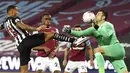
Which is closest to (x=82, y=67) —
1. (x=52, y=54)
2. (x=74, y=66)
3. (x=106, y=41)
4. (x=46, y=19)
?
(x=74, y=66)

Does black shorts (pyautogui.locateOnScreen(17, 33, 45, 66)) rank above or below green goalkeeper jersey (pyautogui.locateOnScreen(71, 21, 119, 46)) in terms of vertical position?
below

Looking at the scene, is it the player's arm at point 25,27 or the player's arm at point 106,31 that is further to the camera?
the player's arm at point 25,27

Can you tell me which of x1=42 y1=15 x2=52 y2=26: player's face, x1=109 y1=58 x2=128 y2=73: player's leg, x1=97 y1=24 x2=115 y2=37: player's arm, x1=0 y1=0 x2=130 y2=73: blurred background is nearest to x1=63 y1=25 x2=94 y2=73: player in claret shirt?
x1=42 y1=15 x2=52 y2=26: player's face

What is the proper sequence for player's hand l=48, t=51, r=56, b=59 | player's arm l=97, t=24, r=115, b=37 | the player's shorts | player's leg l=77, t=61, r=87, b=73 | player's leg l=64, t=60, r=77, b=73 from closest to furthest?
player's arm l=97, t=24, r=115, b=37 → the player's shorts → player's hand l=48, t=51, r=56, b=59 → player's leg l=77, t=61, r=87, b=73 → player's leg l=64, t=60, r=77, b=73

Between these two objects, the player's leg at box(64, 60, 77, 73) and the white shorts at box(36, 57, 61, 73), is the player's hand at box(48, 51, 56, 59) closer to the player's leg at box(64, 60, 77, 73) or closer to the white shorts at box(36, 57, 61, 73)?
the white shorts at box(36, 57, 61, 73)

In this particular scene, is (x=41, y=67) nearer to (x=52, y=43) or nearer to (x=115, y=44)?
(x=52, y=43)

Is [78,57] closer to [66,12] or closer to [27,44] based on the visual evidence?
[27,44]

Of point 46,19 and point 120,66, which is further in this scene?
point 46,19

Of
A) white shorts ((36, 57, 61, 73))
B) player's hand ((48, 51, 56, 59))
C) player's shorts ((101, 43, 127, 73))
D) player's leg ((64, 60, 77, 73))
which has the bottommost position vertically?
player's leg ((64, 60, 77, 73))

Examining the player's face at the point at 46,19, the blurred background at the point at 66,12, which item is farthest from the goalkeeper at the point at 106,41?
the blurred background at the point at 66,12

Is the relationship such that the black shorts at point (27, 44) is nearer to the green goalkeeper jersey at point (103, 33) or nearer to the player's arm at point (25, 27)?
the player's arm at point (25, 27)

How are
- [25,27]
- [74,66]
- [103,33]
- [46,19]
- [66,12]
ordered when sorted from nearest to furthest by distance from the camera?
[103,33]
[25,27]
[46,19]
[74,66]
[66,12]

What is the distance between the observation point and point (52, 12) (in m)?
18.3

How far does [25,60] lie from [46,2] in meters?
10.1
